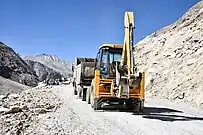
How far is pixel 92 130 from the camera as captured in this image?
1135cm

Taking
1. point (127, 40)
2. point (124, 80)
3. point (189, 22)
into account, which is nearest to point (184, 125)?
point (124, 80)

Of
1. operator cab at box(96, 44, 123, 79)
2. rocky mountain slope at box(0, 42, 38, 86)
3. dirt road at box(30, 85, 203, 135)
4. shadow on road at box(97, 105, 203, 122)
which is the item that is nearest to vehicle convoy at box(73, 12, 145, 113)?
operator cab at box(96, 44, 123, 79)

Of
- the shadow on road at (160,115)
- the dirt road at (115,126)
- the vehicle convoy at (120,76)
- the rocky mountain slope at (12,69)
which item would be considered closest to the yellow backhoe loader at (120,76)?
the vehicle convoy at (120,76)

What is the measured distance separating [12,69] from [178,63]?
97387 millimetres

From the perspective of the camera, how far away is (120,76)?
1500 centimetres

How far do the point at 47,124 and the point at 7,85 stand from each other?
6963 cm

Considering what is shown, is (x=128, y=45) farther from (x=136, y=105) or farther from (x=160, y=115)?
(x=160, y=115)

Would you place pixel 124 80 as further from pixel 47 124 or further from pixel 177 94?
pixel 177 94

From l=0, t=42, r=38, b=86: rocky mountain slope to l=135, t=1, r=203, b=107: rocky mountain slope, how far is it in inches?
2849

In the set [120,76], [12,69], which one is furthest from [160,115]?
[12,69]

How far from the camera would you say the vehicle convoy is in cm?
1512

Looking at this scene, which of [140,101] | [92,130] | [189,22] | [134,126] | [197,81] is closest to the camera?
[92,130]

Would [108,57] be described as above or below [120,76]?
above

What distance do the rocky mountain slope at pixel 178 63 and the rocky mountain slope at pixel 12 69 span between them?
237 ft
